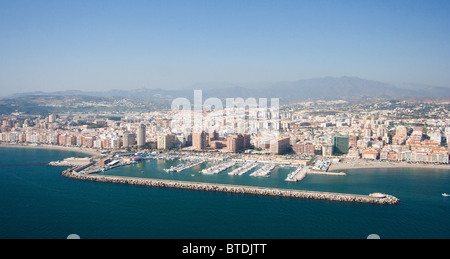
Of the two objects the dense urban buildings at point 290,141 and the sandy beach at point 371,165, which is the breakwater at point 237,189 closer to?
the sandy beach at point 371,165

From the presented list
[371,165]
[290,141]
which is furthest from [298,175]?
[290,141]

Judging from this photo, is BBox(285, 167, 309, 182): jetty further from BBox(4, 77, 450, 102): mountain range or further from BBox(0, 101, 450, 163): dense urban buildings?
BBox(4, 77, 450, 102): mountain range

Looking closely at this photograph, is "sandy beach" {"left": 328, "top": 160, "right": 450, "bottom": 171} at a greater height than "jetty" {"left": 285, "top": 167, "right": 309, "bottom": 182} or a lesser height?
lesser

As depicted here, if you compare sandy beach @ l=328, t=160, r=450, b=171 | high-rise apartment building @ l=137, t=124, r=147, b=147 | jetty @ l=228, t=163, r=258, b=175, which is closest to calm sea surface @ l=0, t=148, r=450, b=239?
jetty @ l=228, t=163, r=258, b=175

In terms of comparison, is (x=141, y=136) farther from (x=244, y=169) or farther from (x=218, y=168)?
(x=244, y=169)

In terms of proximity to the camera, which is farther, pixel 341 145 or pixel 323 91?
pixel 323 91

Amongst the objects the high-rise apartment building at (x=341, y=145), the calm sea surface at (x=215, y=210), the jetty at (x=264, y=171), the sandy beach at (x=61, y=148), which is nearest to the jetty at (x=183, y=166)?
the calm sea surface at (x=215, y=210)
